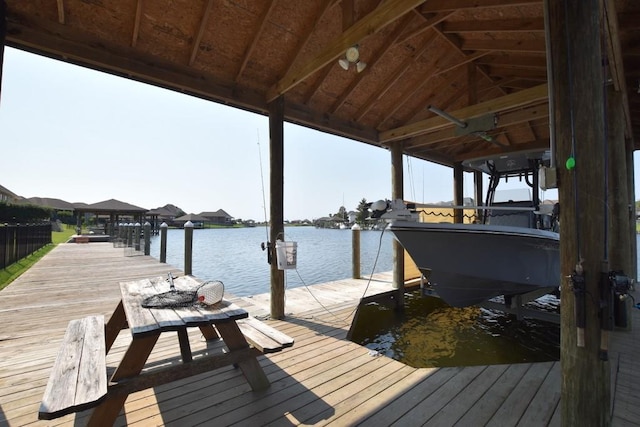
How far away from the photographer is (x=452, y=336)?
4.99m

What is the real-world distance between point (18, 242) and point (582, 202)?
13055mm

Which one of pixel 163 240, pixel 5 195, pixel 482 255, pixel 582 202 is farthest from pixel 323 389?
pixel 5 195

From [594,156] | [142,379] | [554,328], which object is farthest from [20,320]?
[554,328]

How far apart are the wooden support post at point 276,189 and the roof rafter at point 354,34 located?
1.08 ft

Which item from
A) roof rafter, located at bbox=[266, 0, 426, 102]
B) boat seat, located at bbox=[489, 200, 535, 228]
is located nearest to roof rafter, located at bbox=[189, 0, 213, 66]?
roof rafter, located at bbox=[266, 0, 426, 102]

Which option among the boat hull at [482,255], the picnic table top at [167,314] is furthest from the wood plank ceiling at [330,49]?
the picnic table top at [167,314]

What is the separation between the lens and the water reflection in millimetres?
4223

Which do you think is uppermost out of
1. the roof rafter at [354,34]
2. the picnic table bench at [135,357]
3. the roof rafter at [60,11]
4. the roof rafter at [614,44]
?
the roof rafter at [60,11]

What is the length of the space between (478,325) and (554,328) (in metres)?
1.43

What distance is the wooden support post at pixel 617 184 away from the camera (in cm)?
439

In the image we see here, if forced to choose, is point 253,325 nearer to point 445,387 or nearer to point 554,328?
point 445,387

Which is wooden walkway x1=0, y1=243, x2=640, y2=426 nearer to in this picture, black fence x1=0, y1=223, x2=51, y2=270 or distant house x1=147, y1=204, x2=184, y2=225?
black fence x1=0, y1=223, x2=51, y2=270

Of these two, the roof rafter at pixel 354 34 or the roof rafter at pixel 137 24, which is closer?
the roof rafter at pixel 354 34

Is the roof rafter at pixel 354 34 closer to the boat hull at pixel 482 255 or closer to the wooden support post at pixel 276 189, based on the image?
the wooden support post at pixel 276 189
